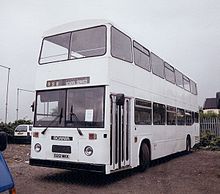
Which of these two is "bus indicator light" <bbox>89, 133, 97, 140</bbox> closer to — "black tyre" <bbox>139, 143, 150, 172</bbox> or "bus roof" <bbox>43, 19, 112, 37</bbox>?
"black tyre" <bbox>139, 143, 150, 172</bbox>

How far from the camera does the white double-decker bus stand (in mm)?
7934

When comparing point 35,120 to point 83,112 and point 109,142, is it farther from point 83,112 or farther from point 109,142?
point 109,142

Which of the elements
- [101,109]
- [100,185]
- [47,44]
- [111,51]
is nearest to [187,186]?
[100,185]

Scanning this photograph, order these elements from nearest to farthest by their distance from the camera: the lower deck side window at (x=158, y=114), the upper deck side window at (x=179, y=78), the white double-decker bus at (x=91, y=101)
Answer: the white double-decker bus at (x=91, y=101) → the lower deck side window at (x=158, y=114) → the upper deck side window at (x=179, y=78)

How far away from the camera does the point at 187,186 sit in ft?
26.8

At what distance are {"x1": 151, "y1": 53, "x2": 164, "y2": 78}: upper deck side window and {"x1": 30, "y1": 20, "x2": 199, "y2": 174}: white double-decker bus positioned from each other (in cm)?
118

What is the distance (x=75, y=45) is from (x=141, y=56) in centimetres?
278

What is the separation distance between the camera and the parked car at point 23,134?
2447 cm

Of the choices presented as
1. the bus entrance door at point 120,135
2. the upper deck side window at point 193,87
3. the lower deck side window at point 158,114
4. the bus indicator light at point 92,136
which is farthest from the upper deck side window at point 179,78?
the bus indicator light at point 92,136

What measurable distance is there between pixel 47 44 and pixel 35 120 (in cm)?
247

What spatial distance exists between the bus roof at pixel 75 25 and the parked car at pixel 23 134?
16.1 m

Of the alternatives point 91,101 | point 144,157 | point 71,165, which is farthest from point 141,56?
point 71,165

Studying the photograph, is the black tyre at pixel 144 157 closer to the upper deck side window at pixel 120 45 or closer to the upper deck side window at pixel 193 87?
the upper deck side window at pixel 120 45

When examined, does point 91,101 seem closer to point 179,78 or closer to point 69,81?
point 69,81
